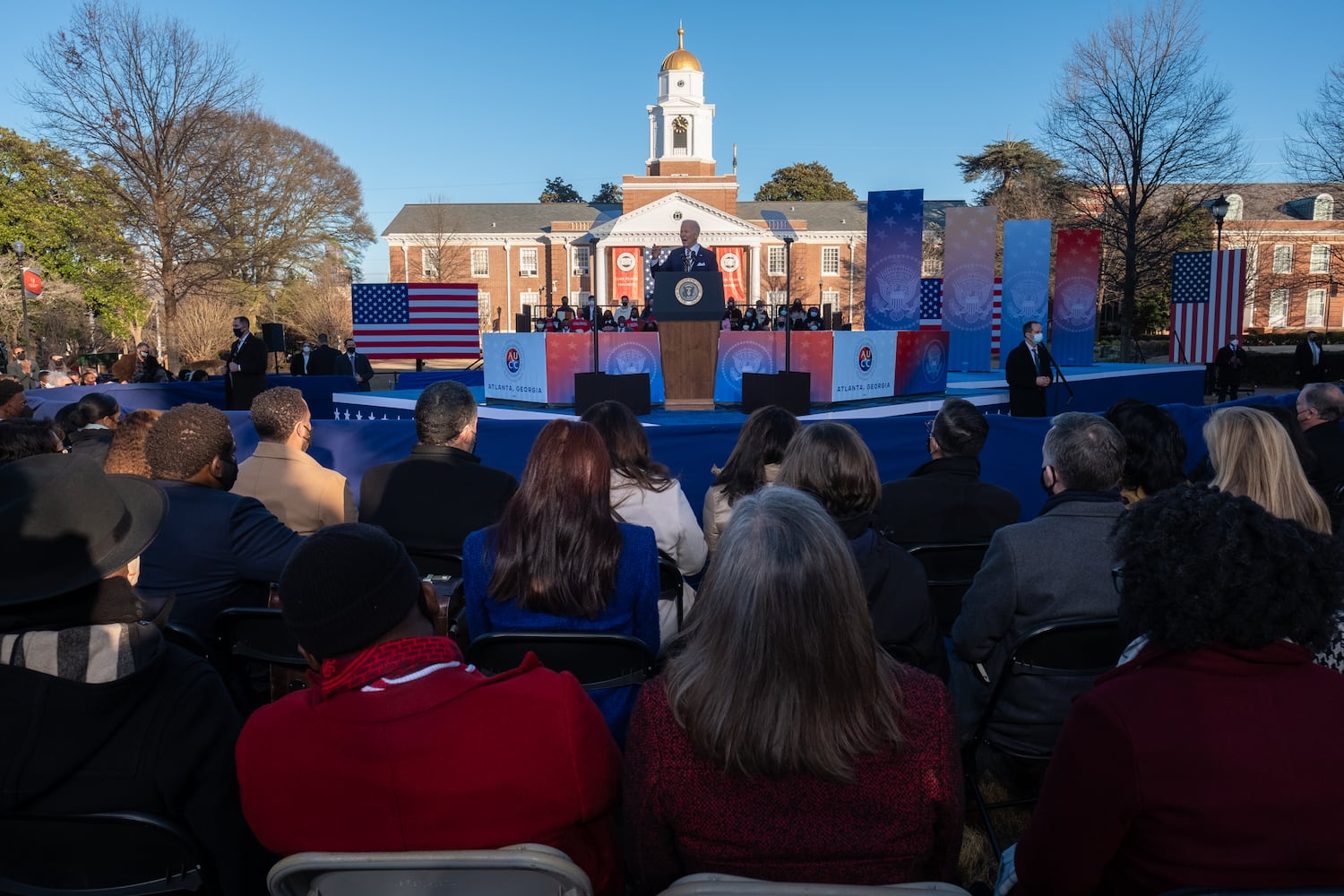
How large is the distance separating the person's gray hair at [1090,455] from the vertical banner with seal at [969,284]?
1658 cm

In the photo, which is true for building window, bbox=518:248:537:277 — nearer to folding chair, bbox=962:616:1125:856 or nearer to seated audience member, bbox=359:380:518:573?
seated audience member, bbox=359:380:518:573

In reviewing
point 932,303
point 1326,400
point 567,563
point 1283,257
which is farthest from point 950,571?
point 1283,257

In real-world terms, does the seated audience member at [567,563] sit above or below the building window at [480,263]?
below

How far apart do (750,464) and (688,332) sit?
9.07m

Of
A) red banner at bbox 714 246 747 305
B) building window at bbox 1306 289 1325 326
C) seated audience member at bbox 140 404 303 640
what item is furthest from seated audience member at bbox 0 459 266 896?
building window at bbox 1306 289 1325 326

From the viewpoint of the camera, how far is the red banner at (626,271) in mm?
54375

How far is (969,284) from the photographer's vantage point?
65.5 feet

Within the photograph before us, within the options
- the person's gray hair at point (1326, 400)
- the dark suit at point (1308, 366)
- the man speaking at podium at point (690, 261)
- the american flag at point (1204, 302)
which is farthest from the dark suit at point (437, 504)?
the dark suit at point (1308, 366)

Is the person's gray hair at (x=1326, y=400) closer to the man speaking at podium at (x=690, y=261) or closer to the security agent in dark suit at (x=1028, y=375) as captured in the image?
the security agent in dark suit at (x=1028, y=375)

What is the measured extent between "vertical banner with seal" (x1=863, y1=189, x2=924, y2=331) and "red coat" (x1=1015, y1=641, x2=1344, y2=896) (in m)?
15.9

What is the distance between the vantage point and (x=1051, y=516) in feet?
9.75

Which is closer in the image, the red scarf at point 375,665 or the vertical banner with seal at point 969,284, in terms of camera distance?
the red scarf at point 375,665

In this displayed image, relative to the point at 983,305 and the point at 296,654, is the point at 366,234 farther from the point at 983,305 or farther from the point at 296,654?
the point at 296,654

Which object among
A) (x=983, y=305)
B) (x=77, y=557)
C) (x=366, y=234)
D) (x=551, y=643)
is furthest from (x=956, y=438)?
(x=366, y=234)
